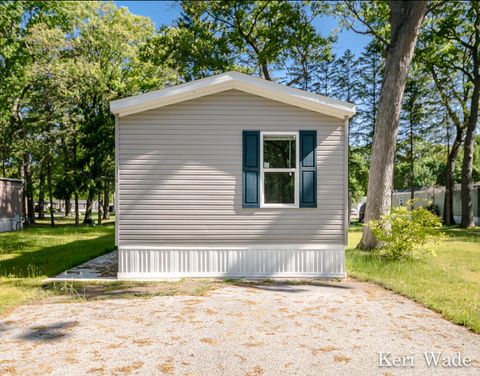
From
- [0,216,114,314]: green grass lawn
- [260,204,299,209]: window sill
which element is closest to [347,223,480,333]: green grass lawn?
[260,204,299,209]: window sill

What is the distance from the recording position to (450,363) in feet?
11.0

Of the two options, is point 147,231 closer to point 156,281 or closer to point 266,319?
point 156,281

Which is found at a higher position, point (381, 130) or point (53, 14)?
point (53, 14)

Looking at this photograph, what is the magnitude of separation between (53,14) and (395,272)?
76.7 ft

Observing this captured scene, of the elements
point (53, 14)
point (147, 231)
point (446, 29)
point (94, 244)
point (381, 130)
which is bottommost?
point (94, 244)

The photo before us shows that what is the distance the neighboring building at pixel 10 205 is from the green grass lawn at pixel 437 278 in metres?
16.4

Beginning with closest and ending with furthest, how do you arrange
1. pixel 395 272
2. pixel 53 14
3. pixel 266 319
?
pixel 266 319, pixel 395 272, pixel 53 14

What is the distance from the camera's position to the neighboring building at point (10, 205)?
17312mm

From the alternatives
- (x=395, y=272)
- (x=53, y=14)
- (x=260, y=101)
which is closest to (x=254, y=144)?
(x=260, y=101)

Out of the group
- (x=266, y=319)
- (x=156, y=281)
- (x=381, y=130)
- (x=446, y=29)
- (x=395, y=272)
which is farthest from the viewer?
(x=446, y=29)

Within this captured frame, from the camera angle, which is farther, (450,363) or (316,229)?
(316,229)

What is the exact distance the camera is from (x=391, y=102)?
952cm

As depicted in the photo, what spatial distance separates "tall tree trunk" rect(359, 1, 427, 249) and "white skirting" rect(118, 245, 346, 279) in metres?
3.09

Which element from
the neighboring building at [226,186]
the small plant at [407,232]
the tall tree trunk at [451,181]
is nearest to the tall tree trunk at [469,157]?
the tall tree trunk at [451,181]
